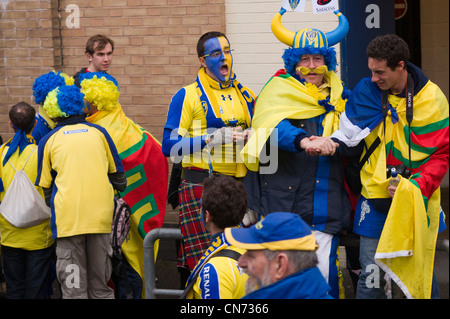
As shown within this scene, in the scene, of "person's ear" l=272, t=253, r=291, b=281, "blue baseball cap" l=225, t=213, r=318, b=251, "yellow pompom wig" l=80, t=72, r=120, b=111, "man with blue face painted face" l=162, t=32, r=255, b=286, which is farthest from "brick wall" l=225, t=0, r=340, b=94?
"person's ear" l=272, t=253, r=291, b=281

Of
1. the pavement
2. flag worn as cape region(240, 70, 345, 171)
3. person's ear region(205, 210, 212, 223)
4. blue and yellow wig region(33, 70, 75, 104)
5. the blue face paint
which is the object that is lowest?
the pavement

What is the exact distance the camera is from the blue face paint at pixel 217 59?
514 cm

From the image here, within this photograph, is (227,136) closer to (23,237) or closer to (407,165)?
(407,165)

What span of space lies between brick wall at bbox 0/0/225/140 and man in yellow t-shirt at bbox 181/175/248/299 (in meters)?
3.61

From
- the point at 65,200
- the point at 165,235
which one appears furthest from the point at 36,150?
the point at 165,235

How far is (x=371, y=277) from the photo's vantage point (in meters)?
4.37

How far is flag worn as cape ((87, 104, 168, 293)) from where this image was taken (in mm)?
5824

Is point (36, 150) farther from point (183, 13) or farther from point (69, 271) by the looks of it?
point (183, 13)

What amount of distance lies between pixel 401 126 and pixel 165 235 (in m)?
1.61

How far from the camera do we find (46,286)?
588cm

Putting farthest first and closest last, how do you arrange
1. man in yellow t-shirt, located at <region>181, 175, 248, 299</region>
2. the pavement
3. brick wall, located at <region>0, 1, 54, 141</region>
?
brick wall, located at <region>0, 1, 54, 141</region> < the pavement < man in yellow t-shirt, located at <region>181, 175, 248, 299</region>

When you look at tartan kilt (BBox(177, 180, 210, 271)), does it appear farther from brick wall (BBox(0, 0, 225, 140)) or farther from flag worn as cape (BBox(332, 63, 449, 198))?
brick wall (BBox(0, 0, 225, 140))

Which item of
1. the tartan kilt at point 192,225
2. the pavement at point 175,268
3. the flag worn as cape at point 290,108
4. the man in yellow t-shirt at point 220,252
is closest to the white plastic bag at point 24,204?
the tartan kilt at point 192,225
